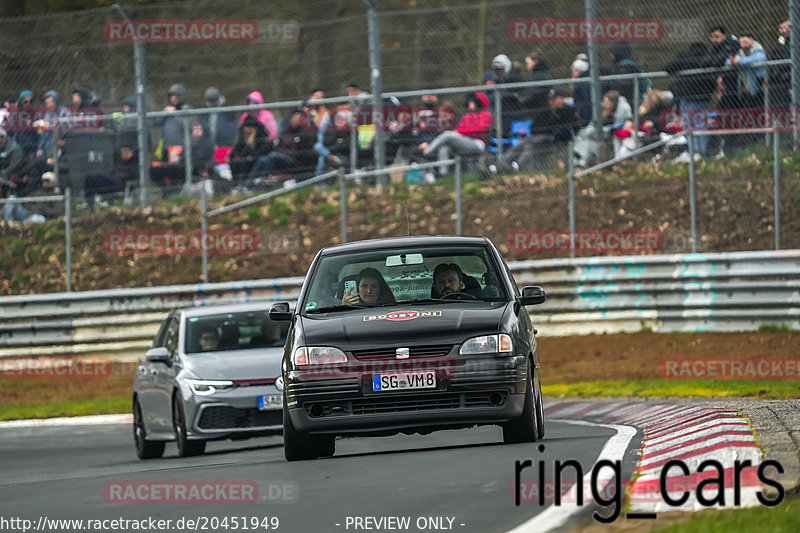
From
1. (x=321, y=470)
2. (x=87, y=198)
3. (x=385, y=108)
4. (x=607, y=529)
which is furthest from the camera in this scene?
(x=87, y=198)

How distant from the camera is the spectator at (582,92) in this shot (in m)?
23.0

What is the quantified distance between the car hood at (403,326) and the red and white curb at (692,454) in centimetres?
139

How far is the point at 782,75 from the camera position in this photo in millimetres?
21312

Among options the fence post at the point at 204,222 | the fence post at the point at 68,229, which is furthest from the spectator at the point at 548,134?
the fence post at the point at 68,229

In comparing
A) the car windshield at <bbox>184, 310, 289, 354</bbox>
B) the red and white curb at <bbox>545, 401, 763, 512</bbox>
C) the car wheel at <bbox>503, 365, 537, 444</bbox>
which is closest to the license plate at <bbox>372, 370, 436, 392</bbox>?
the car wheel at <bbox>503, 365, 537, 444</bbox>

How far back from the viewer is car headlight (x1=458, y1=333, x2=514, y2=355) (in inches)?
419

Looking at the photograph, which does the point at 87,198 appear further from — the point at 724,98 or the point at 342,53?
the point at 724,98

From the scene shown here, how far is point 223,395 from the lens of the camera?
555 inches

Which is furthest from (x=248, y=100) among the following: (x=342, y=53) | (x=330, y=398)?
Result: (x=330, y=398)

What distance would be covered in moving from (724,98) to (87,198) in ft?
33.4
